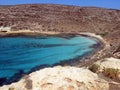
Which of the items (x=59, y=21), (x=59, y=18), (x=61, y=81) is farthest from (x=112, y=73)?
(x=59, y=18)

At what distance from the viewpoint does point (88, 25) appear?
94.4 meters

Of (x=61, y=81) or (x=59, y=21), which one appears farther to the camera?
(x=59, y=21)

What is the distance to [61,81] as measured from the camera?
8727 mm

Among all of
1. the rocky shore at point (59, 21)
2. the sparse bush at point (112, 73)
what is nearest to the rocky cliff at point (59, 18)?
the rocky shore at point (59, 21)

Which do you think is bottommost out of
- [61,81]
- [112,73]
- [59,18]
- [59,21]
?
[59,21]

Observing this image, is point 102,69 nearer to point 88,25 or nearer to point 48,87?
point 48,87

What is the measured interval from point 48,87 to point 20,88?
0.76 meters

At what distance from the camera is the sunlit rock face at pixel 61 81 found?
340 inches

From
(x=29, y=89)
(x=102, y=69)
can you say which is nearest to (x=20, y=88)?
(x=29, y=89)

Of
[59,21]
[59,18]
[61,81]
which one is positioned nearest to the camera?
[61,81]

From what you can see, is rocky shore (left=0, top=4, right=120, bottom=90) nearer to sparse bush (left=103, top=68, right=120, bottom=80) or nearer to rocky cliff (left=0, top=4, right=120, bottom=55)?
rocky cliff (left=0, top=4, right=120, bottom=55)

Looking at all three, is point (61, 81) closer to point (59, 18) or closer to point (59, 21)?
point (59, 21)

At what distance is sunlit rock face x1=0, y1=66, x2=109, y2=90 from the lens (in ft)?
28.3

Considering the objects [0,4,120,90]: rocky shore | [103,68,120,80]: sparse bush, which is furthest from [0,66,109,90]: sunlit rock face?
[0,4,120,90]: rocky shore
